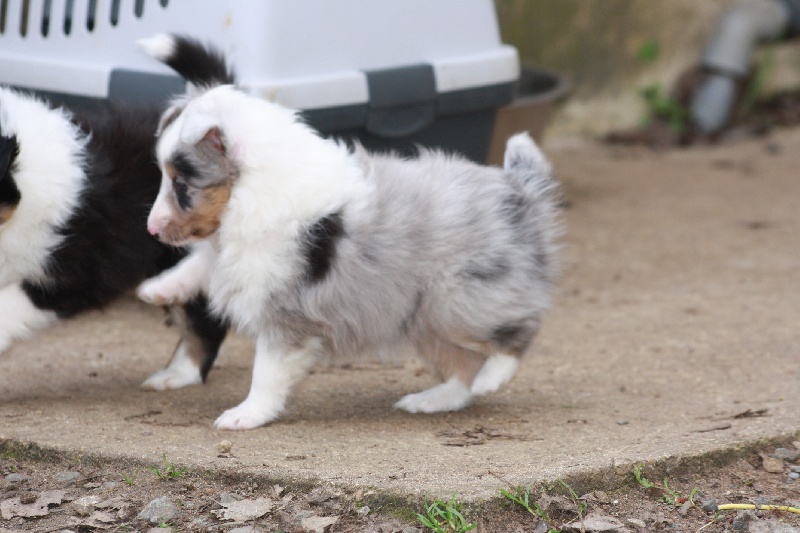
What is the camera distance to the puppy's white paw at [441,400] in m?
3.67

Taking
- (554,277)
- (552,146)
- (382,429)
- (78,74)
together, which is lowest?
(552,146)

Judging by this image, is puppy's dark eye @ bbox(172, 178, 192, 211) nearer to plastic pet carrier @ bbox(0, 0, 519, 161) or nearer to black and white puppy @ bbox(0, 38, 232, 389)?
black and white puppy @ bbox(0, 38, 232, 389)

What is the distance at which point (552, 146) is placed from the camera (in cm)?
881

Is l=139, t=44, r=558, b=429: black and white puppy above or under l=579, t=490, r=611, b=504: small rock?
above

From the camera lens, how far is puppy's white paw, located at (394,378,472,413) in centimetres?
367

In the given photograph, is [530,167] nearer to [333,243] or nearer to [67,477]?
[333,243]

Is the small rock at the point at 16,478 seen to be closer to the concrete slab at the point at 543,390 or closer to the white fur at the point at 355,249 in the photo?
the concrete slab at the point at 543,390

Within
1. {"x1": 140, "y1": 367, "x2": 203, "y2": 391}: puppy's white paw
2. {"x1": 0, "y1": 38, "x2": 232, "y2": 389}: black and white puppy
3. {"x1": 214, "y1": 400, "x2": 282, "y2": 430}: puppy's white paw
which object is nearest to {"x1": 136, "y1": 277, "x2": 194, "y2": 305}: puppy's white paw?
{"x1": 0, "y1": 38, "x2": 232, "y2": 389}: black and white puppy

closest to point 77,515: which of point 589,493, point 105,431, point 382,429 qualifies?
point 105,431

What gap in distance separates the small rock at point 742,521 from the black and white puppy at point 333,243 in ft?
2.96

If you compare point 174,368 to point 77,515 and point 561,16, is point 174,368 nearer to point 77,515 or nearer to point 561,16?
point 77,515

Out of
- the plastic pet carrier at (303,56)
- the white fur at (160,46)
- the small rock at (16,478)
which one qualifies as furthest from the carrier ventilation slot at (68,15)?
the small rock at (16,478)

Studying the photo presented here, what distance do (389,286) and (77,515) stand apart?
1106 mm

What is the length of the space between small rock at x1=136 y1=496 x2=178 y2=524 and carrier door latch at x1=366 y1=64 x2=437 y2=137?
6.77 ft
